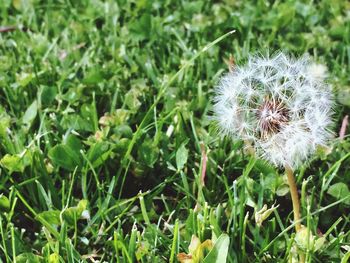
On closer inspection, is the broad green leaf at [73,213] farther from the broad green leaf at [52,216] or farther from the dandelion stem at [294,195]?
the dandelion stem at [294,195]

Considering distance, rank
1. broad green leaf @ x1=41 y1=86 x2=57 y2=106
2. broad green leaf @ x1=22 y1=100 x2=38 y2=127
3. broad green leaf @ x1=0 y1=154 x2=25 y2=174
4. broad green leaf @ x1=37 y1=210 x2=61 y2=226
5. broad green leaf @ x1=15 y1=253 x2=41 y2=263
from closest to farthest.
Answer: broad green leaf @ x1=15 y1=253 x2=41 y2=263, broad green leaf @ x1=37 y1=210 x2=61 y2=226, broad green leaf @ x1=0 y1=154 x2=25 y2=174, broad green leaf @ x1=22 y1=100 x2=38 y2=127, broad green leaf @ x1=41 y1=86 x2=57 y2=106

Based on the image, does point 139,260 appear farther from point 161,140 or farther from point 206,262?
point 161,140

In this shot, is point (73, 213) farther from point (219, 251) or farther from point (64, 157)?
point (219, 251)

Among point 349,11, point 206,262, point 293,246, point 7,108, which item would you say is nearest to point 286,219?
point 293,246

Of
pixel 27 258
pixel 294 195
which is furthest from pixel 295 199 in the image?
pixel 27 258

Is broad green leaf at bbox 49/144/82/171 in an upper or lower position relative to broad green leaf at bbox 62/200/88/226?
upper

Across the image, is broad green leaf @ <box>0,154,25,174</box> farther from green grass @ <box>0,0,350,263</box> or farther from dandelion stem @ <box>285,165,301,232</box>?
dandelion stem @ <box>285,165,301,232</box>

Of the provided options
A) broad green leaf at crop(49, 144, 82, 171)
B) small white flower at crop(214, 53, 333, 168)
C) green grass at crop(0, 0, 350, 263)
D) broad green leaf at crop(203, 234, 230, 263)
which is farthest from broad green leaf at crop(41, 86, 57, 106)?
broad green leaf at crop(203, 234, 230, 263)

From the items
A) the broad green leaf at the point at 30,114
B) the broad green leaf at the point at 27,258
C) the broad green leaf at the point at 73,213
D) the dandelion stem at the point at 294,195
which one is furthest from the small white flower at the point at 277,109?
the broad green leaf at the point at 30,114
